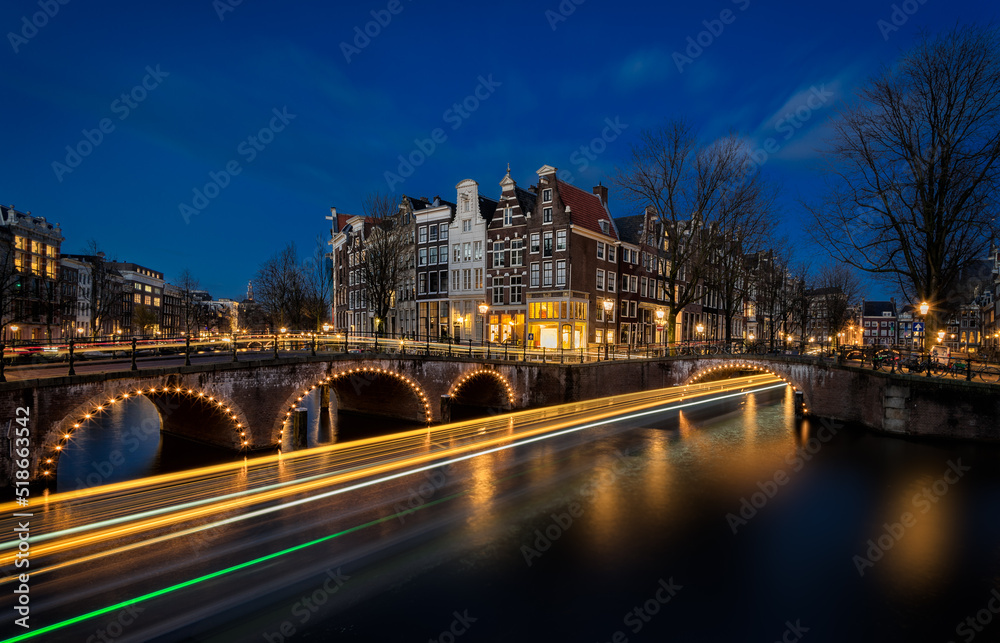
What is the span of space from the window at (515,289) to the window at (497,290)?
1.24 metres

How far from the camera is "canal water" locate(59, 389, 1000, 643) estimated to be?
8891 mm

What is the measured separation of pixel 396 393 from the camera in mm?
28984

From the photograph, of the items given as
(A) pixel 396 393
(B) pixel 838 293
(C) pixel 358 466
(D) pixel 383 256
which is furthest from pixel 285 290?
(B) pixel 838 293

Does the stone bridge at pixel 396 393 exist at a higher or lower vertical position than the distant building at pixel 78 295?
lower

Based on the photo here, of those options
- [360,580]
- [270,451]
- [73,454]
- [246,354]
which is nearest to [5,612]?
[360,580]

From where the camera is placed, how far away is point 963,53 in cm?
2409

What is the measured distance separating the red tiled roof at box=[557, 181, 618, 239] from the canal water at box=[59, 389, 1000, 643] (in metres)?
29.4

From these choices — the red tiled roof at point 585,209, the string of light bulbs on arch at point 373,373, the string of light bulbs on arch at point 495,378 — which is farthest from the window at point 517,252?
the string of light bulbs on arch at point 373,373

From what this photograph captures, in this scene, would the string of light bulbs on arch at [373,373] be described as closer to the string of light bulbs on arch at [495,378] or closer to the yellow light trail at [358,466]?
the string of light bulbs on arch at [495,378]

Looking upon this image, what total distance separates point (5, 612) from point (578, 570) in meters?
10.1

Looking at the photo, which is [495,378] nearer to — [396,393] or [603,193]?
[396,393]

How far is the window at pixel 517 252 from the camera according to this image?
4744 cm

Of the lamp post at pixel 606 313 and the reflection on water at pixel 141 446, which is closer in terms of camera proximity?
the reflection on water at pixel 141 446

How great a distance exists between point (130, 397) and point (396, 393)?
13.1 meters
